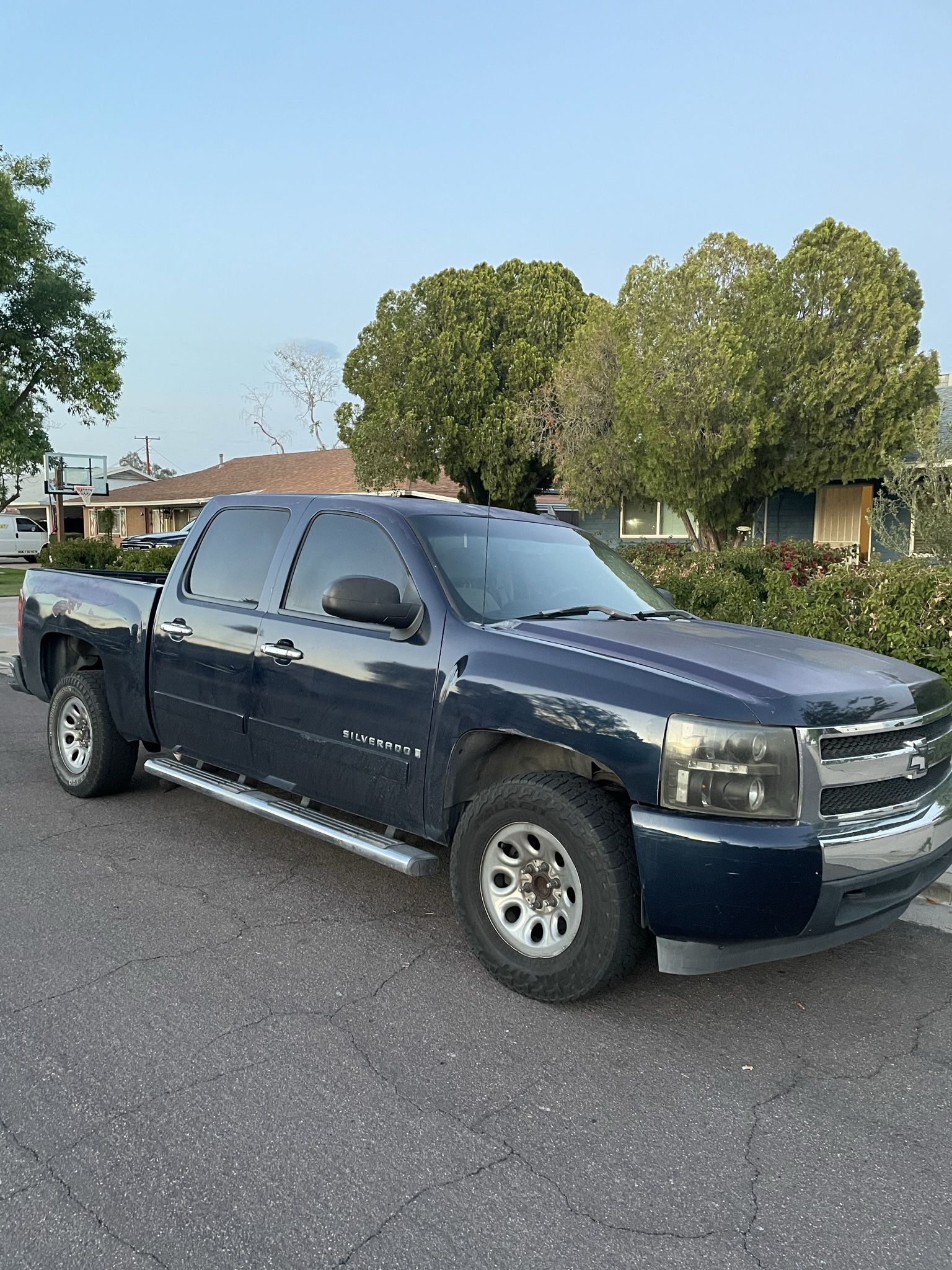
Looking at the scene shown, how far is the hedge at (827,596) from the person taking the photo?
7.02 m

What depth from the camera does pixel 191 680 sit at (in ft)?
16.4

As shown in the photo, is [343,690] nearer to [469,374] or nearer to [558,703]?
[558,703]

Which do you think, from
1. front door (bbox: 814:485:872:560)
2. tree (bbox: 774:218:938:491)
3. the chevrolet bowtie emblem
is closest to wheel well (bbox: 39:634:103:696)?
the chevrolet bowtie emblem

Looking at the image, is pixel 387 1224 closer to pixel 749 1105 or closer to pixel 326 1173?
pixel 326 1173

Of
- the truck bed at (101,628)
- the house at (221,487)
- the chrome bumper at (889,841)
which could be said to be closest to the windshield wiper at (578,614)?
the chrome bumper at (889,841)

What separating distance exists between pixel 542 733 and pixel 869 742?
44.4 inches

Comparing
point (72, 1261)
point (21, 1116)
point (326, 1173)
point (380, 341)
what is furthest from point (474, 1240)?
point (380, 341)

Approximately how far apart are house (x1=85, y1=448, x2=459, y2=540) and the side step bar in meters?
28.4

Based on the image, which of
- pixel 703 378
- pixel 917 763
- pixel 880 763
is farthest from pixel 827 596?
pixel 703 378

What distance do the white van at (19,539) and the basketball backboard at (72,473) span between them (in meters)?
4.58

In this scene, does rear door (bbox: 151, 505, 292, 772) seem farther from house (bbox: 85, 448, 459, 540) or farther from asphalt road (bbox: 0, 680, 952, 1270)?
house (bbox: 85, 448, 459, 540)

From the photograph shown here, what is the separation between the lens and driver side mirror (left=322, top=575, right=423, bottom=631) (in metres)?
3.91

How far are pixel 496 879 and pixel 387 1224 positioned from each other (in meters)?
1.42

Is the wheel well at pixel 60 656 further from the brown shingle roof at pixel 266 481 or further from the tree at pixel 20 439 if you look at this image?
the brown shingle roof at pixel 266 481
